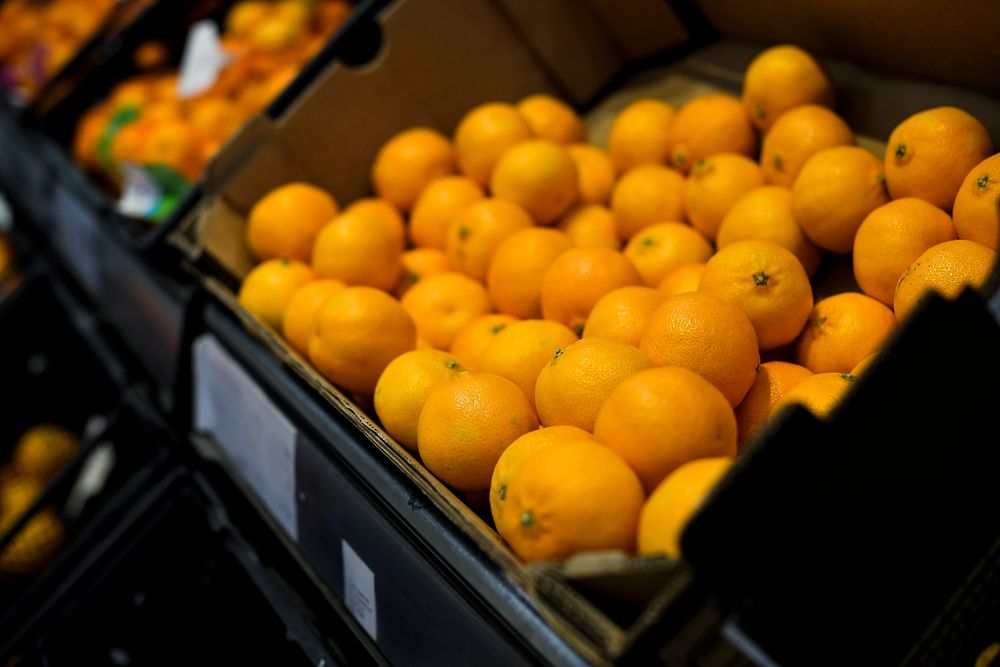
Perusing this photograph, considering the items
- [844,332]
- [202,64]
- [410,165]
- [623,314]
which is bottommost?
[844,332]

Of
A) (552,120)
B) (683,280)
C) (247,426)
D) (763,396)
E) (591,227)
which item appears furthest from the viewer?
(552,120)

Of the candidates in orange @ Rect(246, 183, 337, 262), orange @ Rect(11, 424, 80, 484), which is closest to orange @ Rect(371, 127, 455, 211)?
orange @ Rect(246, 183, 337, 262)

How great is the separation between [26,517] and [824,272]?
1.76m

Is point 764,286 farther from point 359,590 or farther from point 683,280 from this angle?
point 359,590

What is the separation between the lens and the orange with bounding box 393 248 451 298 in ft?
5.62

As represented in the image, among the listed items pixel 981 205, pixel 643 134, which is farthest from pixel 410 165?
pixel 981 205

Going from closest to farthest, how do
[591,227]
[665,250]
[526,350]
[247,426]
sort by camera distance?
[526,350] < [665,250] < [247,426] < [591,227]

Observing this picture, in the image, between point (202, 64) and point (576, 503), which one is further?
point (202, 64)

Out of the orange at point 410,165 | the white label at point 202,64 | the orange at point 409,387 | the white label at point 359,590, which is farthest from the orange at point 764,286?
the white label at point 202,64

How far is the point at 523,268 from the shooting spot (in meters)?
1.46

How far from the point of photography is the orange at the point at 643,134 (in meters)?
1.74

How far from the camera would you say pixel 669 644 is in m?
0.70

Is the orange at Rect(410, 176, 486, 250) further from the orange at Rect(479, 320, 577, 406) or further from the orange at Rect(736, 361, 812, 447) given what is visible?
the orange at Rect(736, 361, 812, 447)

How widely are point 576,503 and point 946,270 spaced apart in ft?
1.91
